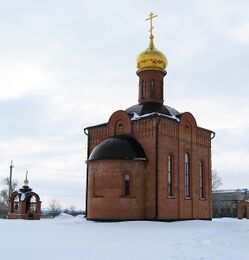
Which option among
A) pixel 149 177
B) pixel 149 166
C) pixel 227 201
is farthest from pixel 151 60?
pixel 227 201

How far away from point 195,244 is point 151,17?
1705 centimetres

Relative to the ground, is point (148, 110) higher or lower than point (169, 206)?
higher

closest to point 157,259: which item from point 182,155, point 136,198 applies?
point 136,198

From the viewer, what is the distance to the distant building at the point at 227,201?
150ft

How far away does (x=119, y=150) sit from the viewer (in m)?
20.3

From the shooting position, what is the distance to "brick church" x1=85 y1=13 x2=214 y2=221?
66.1ft

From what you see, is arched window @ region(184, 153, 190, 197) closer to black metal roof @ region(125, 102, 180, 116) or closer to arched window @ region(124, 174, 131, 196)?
black metal roof @ region(125, 102, 180, 116)

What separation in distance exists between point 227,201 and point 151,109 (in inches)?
1065

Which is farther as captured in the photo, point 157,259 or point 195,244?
point 195,244

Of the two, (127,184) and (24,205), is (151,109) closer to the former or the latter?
(127,184)

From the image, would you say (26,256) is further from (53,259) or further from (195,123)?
(195,123)

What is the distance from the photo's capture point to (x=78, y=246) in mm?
10180

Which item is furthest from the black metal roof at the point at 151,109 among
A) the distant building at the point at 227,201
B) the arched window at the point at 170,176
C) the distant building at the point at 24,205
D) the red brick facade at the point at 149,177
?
the distant building at the point at 227,201

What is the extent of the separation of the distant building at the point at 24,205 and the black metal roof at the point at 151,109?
7965mm
